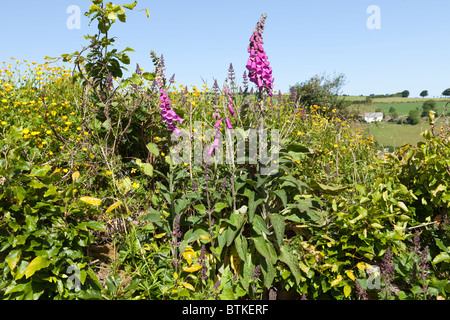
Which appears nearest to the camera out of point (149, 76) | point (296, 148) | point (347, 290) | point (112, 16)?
point (347, 290)

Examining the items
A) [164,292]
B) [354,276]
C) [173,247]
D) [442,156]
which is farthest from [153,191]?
[442,156]

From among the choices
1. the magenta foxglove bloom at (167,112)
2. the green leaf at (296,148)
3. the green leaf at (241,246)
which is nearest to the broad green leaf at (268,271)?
the green leaf at (241,246)

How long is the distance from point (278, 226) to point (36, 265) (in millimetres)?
1549

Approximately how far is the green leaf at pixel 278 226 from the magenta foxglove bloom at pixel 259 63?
2.98 ft

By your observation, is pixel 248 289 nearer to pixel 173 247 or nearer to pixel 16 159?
Result: pixel 173 247

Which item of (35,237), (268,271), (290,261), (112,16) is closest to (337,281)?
(290,261)

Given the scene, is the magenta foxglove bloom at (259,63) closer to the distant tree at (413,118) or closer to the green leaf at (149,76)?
the green leaf at (149,76)

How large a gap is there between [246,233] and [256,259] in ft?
1.26

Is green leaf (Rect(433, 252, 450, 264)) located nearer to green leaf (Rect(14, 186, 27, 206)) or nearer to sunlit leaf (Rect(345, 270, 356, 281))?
sunlit leaf (Rect(345, 270, 356, 281))

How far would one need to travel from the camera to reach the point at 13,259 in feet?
6.46

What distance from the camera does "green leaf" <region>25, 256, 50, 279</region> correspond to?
75.7 inches

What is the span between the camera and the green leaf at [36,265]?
1922 millimetres

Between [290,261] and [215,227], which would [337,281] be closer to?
[290,261]

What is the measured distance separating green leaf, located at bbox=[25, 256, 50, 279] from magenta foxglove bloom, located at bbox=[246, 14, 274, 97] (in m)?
1.84
